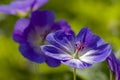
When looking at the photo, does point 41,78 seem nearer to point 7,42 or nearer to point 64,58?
point 7,42

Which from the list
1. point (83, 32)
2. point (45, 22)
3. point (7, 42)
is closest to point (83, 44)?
point (83, 32)

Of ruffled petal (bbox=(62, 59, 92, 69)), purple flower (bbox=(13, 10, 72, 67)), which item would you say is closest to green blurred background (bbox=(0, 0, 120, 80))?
purple flower (bbox=(13, 10, 72, 67))

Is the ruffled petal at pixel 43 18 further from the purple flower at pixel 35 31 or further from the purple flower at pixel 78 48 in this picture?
the purple flower at pixel 78 48

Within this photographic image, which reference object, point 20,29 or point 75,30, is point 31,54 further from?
point 75,30

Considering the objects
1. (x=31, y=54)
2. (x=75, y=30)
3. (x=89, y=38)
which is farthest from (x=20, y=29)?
(x=75, y=30)

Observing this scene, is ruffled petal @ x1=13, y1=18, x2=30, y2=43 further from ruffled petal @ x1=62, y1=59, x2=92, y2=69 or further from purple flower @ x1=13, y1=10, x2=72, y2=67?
ruffled petal @ x1=62, y1=59, x2=92, y2=69

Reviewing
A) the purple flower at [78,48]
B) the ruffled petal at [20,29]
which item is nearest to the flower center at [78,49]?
the purple flower at [78,48]
